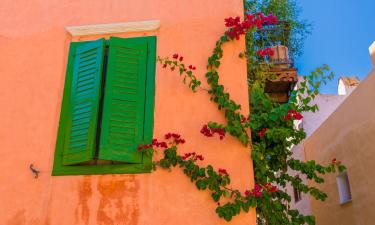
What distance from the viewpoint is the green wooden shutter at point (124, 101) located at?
195 inches

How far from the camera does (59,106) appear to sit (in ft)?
18.2

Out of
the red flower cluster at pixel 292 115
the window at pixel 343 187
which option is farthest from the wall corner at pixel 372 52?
the red flower cluster at pixel 292 115

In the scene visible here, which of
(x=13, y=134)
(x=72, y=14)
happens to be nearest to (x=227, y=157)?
(x=13, y=134)

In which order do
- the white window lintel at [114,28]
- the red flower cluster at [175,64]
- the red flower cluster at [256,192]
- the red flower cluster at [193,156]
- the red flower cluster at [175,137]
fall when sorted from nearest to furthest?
the red flower cluster at [256,192], the red flower cluster at [193,156], the red flower cluster at [175,137], the red flower cluster at [175,64], the white window lintel at [114,28]

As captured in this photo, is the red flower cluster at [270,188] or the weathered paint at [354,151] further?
the weathered paint at [354,151]

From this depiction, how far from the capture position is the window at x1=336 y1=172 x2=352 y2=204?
1011 cm

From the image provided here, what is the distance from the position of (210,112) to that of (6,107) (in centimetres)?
275

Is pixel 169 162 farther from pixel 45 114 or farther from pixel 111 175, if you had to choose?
pixel 45 114

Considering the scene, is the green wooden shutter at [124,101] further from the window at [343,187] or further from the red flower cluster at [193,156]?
the window at [343,187]

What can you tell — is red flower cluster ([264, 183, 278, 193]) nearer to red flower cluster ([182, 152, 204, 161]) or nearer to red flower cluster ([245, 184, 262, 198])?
red flower cluster ([245, 184, 262, 198])

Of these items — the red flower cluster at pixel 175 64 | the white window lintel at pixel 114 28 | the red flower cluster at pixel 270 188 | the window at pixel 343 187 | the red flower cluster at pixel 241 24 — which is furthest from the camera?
the window at pixel 343 187

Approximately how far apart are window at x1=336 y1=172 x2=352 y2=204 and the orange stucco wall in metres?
6.01

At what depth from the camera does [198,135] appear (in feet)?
17.0

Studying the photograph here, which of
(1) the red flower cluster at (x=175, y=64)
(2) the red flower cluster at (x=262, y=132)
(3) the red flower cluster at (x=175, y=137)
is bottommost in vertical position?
(3) the red flower cluster at (x=175, y=137)
